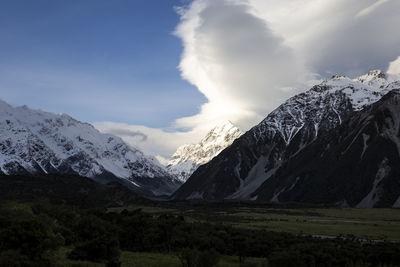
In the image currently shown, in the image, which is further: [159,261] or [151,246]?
[151,246]

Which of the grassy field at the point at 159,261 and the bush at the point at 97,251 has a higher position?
the bush at the point at 97,251

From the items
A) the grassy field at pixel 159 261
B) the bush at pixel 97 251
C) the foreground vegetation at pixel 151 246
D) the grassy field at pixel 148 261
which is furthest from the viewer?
the bush at pixel 97 251

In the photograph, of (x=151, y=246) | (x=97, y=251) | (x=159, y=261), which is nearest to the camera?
(x=97, y=251)

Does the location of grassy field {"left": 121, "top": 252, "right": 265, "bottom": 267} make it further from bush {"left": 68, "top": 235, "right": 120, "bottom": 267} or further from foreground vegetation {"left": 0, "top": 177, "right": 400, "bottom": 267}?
bush {"left": 68, "top": 235, "right": 120, "bottom": 267}

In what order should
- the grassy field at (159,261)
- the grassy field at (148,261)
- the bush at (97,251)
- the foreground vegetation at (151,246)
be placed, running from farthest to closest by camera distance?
1. the bush at (97,251)
2. the grassy field at (159,261)
3. the grassy field at (148,261)
4. the foreground vegetation at (151,246)

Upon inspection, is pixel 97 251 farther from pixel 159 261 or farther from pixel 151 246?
pixel 151 246

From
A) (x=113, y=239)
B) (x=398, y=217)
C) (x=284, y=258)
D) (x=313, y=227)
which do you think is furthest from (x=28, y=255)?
(x=398, y=217)

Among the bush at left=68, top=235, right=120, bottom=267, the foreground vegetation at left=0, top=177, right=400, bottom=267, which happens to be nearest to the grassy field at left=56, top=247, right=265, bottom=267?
the foreground vegetation at left=0, top=177, right=400, bottom=267

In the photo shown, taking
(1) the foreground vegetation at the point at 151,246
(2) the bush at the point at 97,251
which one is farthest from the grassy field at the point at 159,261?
(2) the bush at the point at 97,251

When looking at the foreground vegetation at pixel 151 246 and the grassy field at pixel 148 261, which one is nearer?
the foreground vegetation at pixel 151 246

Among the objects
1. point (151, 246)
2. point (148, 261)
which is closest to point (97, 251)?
point (148, 261)

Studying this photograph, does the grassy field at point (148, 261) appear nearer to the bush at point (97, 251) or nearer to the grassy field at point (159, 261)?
the grassy field at point (159, 261)

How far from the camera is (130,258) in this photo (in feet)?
236

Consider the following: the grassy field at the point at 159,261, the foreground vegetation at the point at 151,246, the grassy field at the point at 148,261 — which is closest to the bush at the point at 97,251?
the foreground vegetation at the point at 151,246
